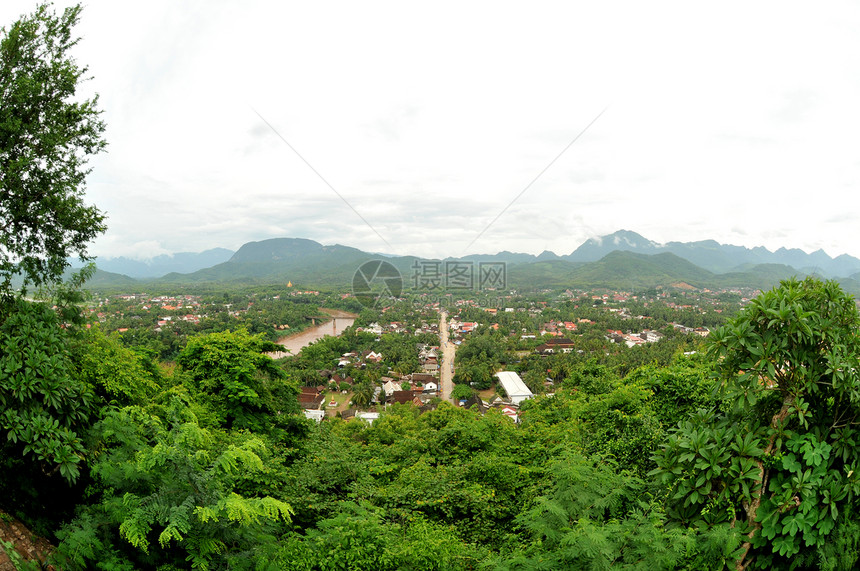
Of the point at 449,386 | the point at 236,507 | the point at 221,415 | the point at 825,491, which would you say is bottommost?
the point at 449,386

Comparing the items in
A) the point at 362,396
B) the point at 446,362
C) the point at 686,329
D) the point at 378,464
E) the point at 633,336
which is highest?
the point at 378,464

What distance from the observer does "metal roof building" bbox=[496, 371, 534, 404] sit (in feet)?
74.0

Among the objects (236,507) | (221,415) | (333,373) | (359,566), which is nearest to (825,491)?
(359,566)

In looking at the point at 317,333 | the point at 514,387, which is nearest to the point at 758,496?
the point at 514,387

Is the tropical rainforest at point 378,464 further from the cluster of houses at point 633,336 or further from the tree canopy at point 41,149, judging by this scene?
the cluster of houses at point 633,336

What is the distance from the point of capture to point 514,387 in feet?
79.6

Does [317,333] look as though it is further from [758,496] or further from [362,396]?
[758,496]

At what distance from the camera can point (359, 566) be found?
2891 mm

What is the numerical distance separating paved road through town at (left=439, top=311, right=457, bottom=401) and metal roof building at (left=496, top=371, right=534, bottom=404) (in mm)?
3565

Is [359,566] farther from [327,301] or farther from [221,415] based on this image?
[327,301]

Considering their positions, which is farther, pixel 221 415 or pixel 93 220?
pixel 221 415

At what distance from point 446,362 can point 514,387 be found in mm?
10512

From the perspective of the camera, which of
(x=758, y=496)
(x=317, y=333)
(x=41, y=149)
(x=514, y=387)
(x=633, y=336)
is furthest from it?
(x=317, y=333)

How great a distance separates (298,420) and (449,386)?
20.3 m
